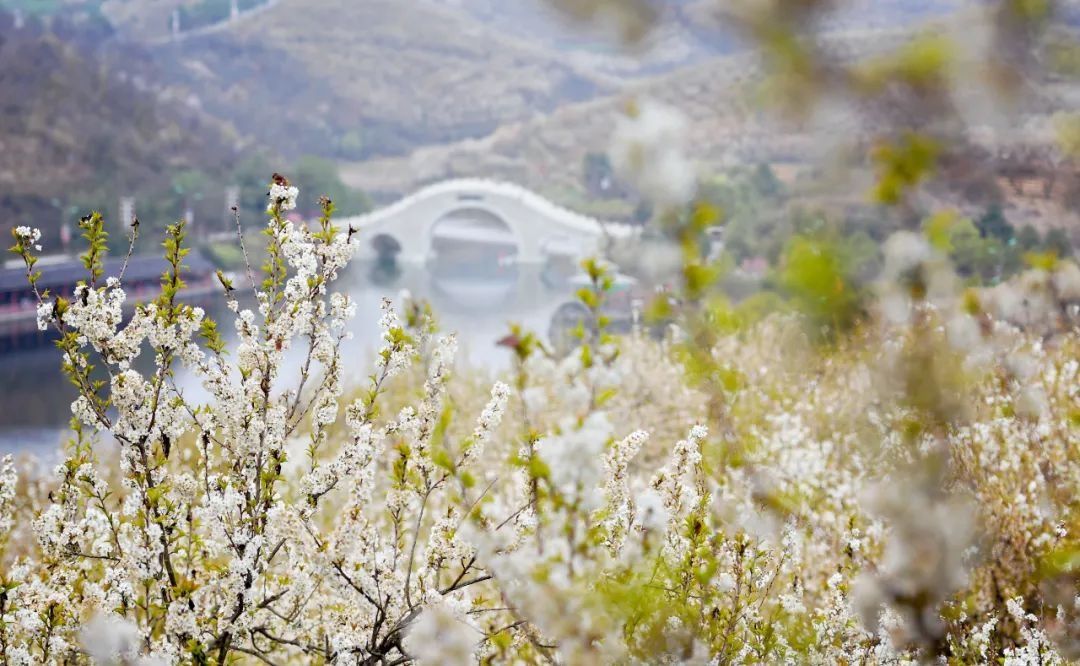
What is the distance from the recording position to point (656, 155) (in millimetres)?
1025

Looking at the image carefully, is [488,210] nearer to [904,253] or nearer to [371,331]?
[371,331]

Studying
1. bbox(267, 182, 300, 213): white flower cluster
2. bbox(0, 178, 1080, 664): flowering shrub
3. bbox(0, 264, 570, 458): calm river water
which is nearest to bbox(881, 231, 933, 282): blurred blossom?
bbox(0, 178, 1080, 664): flowering shrub

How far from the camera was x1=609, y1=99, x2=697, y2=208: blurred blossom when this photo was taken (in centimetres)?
102

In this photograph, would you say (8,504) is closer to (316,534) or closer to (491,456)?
(316,534)

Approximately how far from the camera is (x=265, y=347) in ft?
6.37

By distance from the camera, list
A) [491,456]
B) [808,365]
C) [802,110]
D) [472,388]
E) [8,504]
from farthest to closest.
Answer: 1. [472,388]
2. [491,456]
3. [808,365]
4. [8,504]
5. [802,110]

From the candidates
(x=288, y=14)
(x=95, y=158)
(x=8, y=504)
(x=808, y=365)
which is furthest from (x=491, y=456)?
(x=288, y=14)

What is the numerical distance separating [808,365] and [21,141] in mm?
34490

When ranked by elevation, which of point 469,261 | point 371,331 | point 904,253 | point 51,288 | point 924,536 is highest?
point 469,261

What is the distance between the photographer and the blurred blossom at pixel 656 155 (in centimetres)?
102

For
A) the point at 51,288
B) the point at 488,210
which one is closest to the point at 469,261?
the point at 488,210

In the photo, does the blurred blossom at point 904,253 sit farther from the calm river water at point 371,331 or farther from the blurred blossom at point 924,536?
the calm river water at point 371,331

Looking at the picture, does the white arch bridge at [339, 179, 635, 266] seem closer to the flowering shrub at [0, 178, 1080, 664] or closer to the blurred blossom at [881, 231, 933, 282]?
the flowering shrub at [0, 178, 1080, 664]

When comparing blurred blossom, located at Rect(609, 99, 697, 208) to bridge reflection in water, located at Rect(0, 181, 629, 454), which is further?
bridge reflection in water, located at Rect(0, 181, 629, 454)
